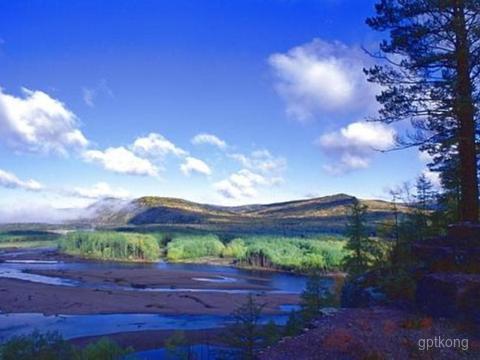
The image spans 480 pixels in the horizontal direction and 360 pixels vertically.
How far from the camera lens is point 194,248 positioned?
15825 centimetres

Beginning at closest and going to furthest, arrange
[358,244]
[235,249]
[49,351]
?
[49,351] → [358,244] → [235,249]

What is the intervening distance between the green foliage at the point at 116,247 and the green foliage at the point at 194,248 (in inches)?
264

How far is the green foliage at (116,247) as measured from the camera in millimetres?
155750

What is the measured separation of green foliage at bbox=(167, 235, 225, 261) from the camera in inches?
6083

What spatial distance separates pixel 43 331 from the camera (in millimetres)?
46094

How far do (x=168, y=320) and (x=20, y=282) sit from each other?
139 feet

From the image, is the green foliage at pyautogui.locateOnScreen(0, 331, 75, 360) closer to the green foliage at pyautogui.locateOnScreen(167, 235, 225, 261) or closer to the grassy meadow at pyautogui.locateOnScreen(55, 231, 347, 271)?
the grassy meadow at pyautogui.locateOnScreen(55, 231, 347, 271)

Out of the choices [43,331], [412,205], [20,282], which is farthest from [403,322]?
[20,282]

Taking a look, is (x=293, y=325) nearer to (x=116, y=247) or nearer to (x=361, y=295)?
(x=361, y=295)

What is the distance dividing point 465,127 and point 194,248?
14460 centimetres

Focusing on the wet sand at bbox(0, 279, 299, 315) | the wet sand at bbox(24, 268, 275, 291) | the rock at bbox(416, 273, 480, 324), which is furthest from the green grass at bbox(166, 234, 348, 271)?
the rock at bbox(416, 273, 480, 324)

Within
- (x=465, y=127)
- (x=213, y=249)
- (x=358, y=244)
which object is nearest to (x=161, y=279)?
(x=213, y=249)

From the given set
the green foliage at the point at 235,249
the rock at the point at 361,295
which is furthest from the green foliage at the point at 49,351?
the green foliage at the point at 235,249

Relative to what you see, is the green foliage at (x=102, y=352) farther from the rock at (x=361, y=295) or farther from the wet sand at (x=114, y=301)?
the wet sand at (x=114, y=301)
